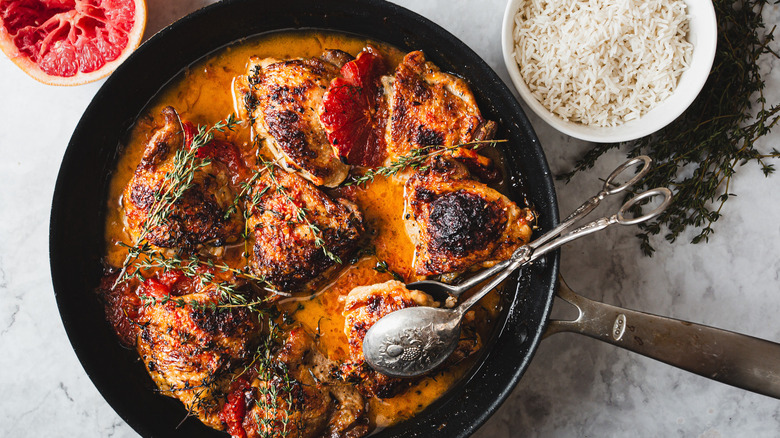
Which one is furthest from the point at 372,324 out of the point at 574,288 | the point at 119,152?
the point at 119,152

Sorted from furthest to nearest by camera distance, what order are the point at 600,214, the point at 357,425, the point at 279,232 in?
the point at 600,214
the point at 357,425
the point at 279,232

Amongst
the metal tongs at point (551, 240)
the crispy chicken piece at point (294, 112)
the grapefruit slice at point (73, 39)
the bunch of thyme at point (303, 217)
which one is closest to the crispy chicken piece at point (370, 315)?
the metal tongs at point (551, 240)

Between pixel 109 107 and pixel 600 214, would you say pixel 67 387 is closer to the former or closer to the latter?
pixel 109 107

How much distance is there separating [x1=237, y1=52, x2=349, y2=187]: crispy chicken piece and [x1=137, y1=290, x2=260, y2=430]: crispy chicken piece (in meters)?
0.87

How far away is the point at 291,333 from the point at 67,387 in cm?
162

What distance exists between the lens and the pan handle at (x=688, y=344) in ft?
9.46

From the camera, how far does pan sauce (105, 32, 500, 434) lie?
313cm

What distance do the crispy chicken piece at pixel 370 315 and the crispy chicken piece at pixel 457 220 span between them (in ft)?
0.64

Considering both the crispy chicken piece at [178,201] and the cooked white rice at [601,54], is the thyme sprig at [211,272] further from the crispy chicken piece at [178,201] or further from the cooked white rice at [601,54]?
the cooked white rice at [601,54]

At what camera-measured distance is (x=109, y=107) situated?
3070 millimetres

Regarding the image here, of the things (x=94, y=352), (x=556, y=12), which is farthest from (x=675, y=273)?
(x=94, y=352)

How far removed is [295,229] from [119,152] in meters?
1.21

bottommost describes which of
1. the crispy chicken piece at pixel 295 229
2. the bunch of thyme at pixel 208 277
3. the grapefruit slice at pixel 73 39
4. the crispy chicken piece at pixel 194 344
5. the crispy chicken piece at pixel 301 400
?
the crispy chicken piece at pixel 301 400

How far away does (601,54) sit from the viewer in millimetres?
3090
